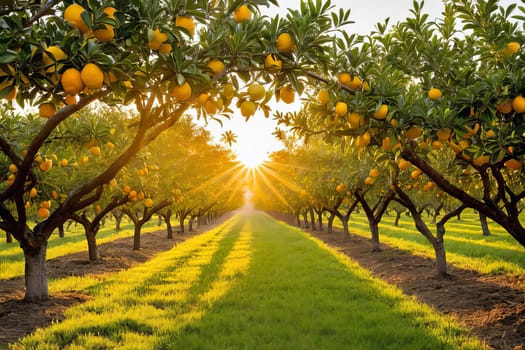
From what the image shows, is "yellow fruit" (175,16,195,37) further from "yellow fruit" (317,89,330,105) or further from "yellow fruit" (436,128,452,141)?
"yellow fruit" (436,128,452,141)

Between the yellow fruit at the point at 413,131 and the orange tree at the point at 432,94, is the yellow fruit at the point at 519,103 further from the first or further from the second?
the yellow fruit at the point at 413,131

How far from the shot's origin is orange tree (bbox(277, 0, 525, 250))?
4137 millimetres

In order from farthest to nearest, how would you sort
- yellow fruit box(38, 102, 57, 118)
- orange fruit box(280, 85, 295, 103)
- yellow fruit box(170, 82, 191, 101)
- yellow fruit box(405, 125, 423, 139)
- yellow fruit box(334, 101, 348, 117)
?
1. yellow fruit box(405, 125, 423, 139)
2. yellow fruit box(334, 101, 348, 117)
3. orange fruit box(280, 85, 295, 103)
4. yellow fruit box(38, 102, 57, 118)
5. yellow fruit box(170, 82, 191, 101)

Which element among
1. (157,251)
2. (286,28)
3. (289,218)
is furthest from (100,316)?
(289,218)

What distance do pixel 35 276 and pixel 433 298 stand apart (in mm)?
9326

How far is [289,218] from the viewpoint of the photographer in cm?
5850

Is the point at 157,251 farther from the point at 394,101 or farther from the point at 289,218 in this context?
the point at 289,218

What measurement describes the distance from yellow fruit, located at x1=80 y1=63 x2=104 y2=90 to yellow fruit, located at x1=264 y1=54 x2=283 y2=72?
142 cm

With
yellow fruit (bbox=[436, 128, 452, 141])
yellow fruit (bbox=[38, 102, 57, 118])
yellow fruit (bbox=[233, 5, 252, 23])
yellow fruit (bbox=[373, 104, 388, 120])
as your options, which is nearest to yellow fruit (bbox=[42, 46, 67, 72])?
yellow fruit (bbox=[38, 102, 57, 118])

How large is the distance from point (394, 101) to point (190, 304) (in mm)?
6465

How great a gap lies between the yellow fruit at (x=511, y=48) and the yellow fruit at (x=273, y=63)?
11.5 ft

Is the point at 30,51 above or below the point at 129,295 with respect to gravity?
above

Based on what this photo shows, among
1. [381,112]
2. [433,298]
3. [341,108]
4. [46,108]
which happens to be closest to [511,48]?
[381,112]

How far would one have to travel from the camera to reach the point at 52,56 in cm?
266
